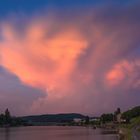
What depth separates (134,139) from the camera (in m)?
71.7

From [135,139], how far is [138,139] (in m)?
0.55

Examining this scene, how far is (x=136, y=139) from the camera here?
71375 mm

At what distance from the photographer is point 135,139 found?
71438 mm

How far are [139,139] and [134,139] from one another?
0.91 m

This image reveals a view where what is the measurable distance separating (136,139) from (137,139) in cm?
20

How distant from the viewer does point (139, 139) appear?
235ft

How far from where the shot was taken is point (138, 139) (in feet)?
234

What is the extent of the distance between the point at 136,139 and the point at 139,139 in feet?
1.93

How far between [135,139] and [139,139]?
0.75m

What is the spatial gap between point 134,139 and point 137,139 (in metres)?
0.57

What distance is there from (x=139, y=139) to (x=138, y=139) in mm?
205

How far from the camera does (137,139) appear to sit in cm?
7144

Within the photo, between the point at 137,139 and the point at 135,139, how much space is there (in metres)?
0.37
